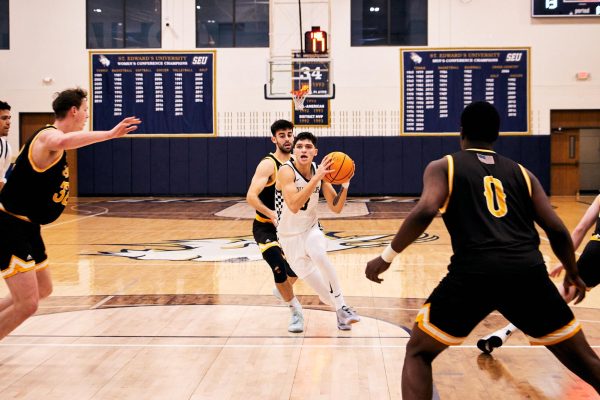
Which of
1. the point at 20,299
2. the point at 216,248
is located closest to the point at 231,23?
the point at 216,248

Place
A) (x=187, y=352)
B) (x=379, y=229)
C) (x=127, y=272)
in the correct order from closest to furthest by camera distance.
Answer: (x=187, y=352), (x=127, y=272), (x=379, y=229)

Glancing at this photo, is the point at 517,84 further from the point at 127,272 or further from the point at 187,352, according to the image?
the point at 187,352

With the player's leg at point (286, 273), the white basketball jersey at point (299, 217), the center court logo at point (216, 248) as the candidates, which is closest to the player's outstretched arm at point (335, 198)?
the white basketball jersey at point (299, 217)

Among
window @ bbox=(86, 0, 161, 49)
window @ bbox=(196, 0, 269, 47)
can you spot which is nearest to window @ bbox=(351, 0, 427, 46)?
window @ bbox=(196, 0, 269, 47)

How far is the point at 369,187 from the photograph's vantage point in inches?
875

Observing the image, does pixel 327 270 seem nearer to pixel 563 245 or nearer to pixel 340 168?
pixel 340 168

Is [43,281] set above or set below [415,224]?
below

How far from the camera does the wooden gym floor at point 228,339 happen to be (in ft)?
14.8

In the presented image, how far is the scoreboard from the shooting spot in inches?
829

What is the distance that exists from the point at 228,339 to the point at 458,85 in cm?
1739

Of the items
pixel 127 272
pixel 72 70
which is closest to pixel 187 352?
pixel 127 272

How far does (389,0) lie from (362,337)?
56.4 feet

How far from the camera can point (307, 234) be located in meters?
6.12

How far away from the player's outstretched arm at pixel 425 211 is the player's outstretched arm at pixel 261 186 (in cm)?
327
